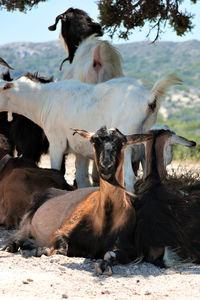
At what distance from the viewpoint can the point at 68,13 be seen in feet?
29.1

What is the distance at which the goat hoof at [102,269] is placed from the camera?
4191 mm

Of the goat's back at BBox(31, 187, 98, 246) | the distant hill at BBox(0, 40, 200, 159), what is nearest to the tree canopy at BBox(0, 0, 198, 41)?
the goat's back at BBox(31, 187, 98, 246)

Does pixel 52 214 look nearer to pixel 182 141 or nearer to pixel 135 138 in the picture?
pixel 135 138

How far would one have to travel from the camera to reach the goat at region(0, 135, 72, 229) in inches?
241

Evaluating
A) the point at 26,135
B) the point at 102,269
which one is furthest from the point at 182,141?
the point at 26,135

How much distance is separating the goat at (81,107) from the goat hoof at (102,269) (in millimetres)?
1765

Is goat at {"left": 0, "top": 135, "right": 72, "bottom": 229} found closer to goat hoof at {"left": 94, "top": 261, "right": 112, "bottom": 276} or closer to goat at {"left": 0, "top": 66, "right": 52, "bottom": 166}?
goat at {"left": 0, "top": 66, "right": 52, "bottom": 166}

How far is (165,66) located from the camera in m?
121

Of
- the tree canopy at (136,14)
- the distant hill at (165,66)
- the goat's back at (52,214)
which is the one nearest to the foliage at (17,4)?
the tree canopy at (136,14)

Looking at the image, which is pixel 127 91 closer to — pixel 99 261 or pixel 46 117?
pixel 46 117

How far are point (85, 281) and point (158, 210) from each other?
44.4 inches

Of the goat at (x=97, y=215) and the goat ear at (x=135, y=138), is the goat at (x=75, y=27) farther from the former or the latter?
the goat ear at (x=135, y=138)

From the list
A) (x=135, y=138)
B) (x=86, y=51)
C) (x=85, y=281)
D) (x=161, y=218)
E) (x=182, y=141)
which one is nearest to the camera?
(x=85, y=281)

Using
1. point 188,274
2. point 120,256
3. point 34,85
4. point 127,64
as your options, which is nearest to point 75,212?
point 120,256
